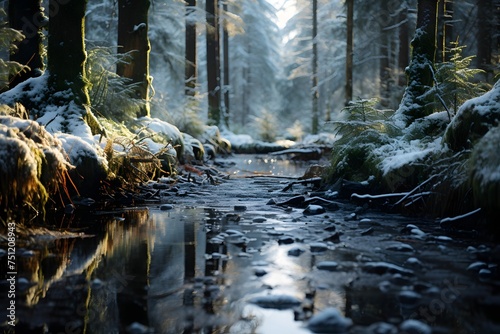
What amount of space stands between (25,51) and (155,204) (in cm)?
382

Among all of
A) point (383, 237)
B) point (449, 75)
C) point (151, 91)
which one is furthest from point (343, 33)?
point (383, 237)

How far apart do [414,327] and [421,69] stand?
739 centimetres

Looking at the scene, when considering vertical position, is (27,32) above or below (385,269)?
above

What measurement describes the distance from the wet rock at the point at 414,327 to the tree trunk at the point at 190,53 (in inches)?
688

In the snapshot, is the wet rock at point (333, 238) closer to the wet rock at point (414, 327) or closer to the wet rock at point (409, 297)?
the wet rock at point (409, 297)

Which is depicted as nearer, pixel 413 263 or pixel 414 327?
pixel 414 327

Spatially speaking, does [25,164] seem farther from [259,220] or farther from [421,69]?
[421,69]

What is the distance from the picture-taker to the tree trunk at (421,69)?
8836mm

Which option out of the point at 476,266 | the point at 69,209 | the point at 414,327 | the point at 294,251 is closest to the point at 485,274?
the point at 476,266

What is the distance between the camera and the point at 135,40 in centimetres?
1198

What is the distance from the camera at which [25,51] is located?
859 centimetres

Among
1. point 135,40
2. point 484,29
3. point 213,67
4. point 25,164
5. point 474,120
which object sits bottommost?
point 25,164

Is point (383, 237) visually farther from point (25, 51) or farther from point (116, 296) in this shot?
point (25, 51)

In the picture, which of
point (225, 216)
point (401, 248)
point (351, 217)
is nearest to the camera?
point (401, 248)
